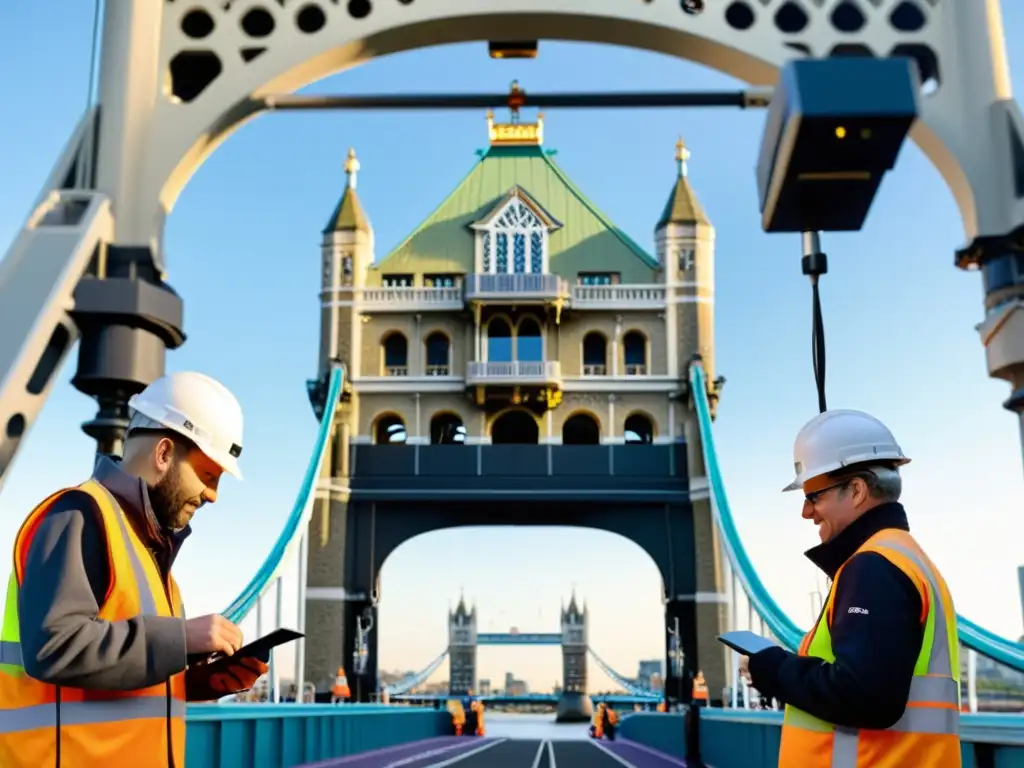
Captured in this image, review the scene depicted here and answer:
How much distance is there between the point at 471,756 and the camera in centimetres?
2083

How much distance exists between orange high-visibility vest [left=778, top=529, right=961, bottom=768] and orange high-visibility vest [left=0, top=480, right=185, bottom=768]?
1.44 meters

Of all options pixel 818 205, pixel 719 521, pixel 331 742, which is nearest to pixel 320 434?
pixel 719 521

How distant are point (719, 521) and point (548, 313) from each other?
8496 mm

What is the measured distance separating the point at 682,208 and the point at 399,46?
108 ft

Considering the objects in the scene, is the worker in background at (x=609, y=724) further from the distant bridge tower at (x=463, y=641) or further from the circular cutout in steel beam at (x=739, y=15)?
the distant bridge tower at (x=463, y=641)

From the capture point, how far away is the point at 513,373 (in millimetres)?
35719

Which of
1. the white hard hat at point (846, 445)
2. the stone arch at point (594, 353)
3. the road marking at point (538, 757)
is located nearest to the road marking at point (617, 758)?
the road marking at point (538, 757)

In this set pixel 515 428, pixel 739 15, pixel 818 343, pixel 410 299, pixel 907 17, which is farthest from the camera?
pixel 515 428

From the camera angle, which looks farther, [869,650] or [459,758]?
[459,758]

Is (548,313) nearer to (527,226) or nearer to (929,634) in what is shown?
(527,226)

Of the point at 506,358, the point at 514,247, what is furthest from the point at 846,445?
the point at 514,247

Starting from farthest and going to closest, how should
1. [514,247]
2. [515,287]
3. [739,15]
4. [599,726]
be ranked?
[514,247], [515,287], [599,726], [739,15]

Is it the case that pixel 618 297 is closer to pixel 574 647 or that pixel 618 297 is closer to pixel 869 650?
pixel 869 650

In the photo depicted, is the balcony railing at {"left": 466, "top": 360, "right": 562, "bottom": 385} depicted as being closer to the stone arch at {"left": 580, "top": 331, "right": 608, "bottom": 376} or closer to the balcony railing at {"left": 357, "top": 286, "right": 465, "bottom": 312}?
the stone arch at {"left": 580, "top": 331, "right": 608, "bottom": 376}
